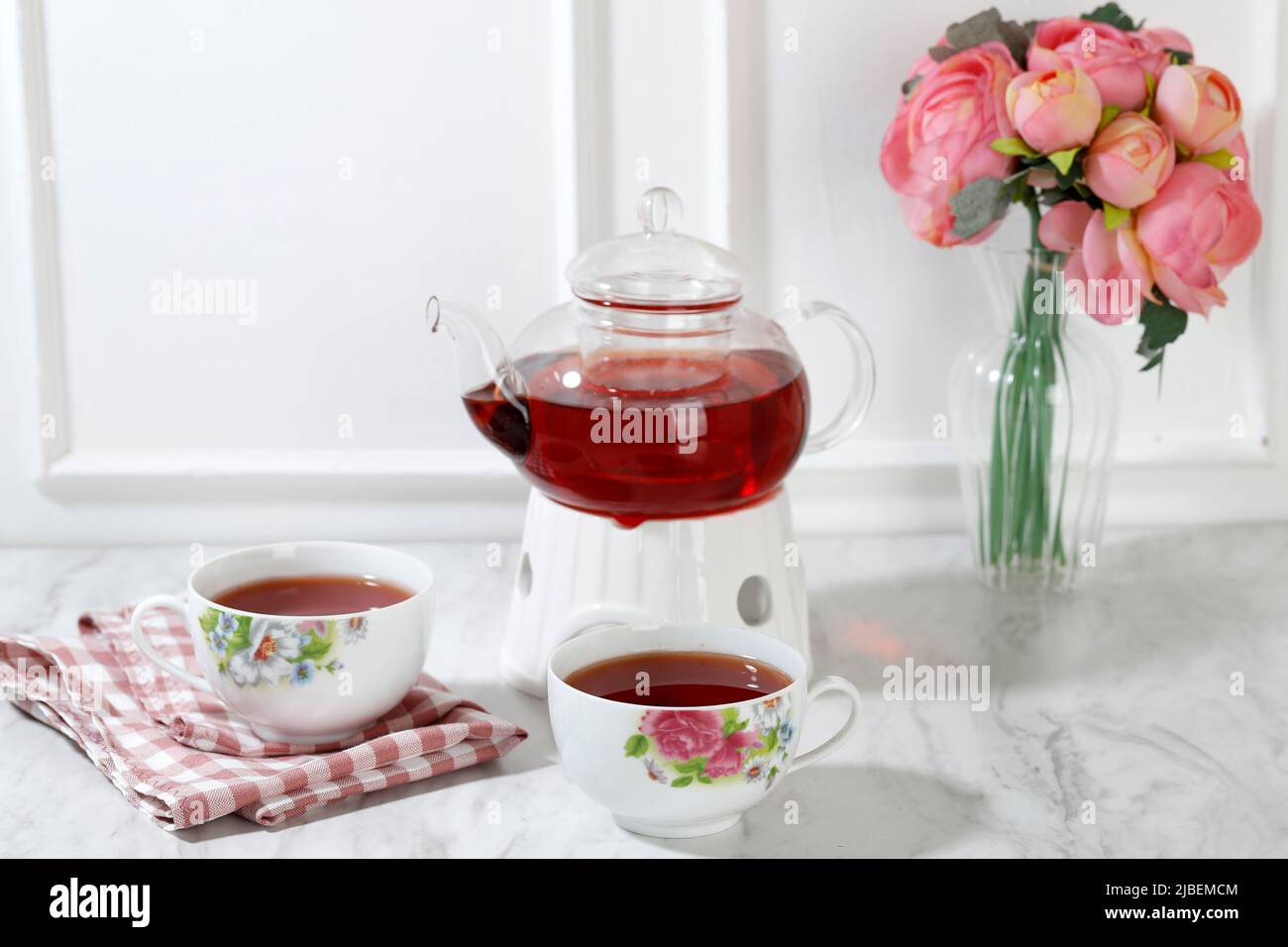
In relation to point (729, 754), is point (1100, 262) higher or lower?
higher

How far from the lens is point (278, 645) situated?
775mm

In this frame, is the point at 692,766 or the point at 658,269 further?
the point at 658,269

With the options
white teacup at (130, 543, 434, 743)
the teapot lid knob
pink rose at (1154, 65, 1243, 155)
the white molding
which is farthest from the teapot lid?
the white molding

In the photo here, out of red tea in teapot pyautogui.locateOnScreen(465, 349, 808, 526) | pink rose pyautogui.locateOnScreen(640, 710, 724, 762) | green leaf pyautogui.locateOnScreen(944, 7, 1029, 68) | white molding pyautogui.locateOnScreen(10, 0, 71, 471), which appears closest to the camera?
pink rose pyautogui.locateOnScreen(640, 710, 724, 762)

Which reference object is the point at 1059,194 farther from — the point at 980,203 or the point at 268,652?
the point at 268,652

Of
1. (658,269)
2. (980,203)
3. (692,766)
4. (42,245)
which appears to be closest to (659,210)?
(658,269)

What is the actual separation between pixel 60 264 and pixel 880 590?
0.71m

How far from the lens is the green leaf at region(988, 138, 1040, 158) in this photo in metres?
0.97

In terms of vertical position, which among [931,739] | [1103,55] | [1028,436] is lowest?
[931,739]

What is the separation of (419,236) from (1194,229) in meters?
0.59

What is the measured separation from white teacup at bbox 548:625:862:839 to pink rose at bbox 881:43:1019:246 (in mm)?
415

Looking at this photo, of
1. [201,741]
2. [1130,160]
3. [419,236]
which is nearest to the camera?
[201,741]

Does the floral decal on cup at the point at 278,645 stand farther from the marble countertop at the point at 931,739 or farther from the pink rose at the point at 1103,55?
the pink rose at the point at 1103,55

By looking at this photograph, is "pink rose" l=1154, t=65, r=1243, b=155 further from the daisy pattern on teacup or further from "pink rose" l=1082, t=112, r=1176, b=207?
the daisy pattern on teacup
